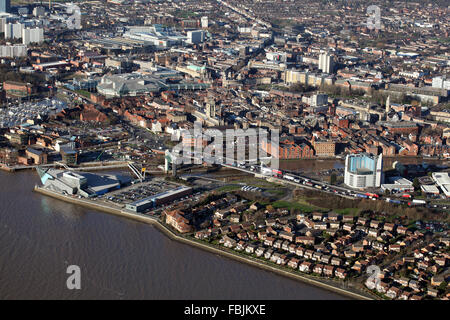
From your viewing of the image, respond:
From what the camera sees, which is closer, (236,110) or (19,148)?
(19,148)

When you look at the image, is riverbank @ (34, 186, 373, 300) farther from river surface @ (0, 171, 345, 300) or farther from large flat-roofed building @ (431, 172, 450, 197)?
large flat-roofed building @ (431, 172, 450, 197)

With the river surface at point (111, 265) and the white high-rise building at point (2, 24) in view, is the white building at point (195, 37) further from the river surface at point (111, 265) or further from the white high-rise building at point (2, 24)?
the river surface at point (111, 265)

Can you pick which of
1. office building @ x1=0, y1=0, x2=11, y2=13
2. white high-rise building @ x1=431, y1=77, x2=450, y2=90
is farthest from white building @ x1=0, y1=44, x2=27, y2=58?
white high-rise building @ x1=431, y1=77, x2=450, y2=90

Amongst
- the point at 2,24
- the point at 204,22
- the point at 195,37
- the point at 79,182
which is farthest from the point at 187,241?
the point at 204,22

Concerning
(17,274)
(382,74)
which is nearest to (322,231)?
(17,274)

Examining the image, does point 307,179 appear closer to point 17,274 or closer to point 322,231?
point 322,231

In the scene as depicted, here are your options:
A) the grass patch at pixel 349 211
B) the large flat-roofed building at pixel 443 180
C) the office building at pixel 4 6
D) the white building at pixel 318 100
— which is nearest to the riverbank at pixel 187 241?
the grass patch at pixel 349 211
